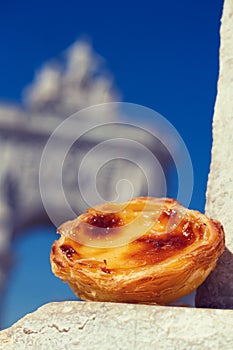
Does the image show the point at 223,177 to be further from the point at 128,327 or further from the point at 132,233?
the point at 128,327

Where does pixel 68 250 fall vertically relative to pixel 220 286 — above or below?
above

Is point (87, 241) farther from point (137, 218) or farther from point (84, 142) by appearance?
point (84, 142)

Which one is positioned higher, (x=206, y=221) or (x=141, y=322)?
(x=206, y=221)

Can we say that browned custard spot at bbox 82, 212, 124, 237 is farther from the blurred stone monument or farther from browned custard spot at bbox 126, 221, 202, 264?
the blurred stone monument

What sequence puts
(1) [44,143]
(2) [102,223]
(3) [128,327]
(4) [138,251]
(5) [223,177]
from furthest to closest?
(1) [44,143], (5) [223,177], (2) [102,223], (4) [138,251], (3) [128,327]

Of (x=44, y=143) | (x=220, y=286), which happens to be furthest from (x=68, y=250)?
(x=44, y=143)

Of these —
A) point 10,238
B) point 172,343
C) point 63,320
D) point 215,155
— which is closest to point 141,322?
point 172,343
